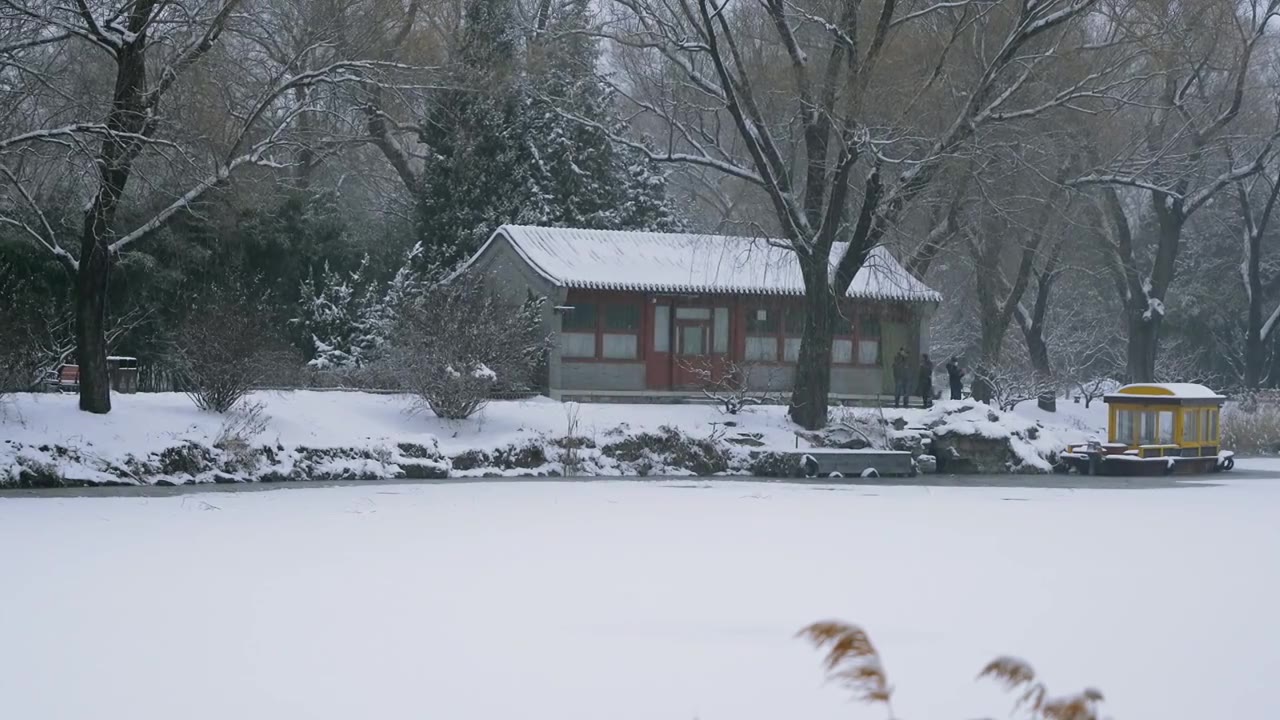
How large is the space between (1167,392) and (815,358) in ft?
24.4

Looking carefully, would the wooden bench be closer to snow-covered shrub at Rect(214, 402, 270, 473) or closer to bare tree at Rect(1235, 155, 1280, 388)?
snow-covered shrub at Rect(214, 402, 270, 473)

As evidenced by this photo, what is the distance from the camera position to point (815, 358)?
32.9 meters

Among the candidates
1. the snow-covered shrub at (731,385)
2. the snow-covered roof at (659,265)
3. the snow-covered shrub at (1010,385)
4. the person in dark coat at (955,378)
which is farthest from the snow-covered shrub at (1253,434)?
the snow-covered shrub at (731,385)

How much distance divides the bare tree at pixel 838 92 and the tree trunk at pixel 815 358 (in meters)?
0.03

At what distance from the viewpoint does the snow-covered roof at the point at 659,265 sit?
39.0m

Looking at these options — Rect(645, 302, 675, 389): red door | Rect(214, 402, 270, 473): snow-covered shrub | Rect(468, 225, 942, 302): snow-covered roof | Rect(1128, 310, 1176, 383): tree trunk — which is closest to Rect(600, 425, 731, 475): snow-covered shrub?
Rect(214, 402, 270, 473): snow-covered shrub

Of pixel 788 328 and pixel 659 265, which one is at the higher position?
pixel 659 265

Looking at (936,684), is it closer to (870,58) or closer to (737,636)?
(737,636)

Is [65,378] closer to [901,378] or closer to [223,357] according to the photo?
[223,357]

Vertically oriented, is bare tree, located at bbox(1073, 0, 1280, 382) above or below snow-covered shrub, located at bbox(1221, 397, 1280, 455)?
above

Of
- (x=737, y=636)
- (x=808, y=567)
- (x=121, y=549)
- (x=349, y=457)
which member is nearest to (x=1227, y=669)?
(x=737, y=636)

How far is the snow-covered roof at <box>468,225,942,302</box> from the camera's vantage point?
128 feet

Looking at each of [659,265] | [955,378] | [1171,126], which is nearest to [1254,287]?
[1171,126]

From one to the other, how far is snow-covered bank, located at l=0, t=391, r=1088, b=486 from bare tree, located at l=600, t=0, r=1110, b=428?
2.72m
